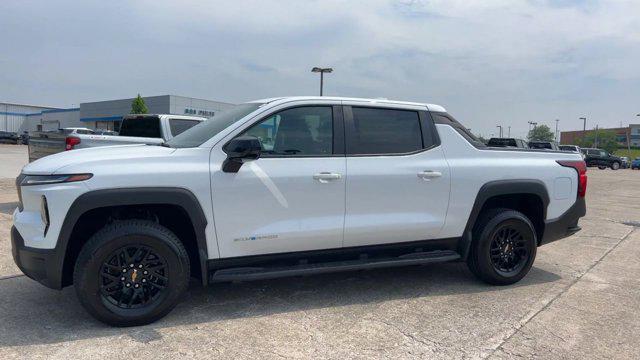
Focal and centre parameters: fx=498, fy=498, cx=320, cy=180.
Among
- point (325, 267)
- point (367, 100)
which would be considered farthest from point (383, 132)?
point (325, 267)

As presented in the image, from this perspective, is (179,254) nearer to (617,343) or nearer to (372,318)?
(372,318)

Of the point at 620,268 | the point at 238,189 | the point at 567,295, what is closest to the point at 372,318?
the point at 238,189

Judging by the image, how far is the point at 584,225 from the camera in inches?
348

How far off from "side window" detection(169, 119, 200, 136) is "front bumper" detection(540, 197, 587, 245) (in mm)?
6417

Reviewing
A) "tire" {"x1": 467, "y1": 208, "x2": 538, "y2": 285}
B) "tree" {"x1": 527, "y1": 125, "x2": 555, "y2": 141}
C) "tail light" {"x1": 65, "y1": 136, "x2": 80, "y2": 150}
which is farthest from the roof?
"tree" {"x1": 527, "y1": 125, "x2": 555, "y2": 141}

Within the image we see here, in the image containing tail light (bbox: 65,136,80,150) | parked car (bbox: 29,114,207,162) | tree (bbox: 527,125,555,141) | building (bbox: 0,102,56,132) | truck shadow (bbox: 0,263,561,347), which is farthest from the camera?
tree (bbox: 527,125,555,141)

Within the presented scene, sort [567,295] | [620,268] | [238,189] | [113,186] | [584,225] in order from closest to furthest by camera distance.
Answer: [113,186] → [238,189] → [567,295] → [620,268] → [584,225]

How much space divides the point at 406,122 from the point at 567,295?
2.27 m

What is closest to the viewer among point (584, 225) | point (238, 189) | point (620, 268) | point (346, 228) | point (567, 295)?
point (238, 189)

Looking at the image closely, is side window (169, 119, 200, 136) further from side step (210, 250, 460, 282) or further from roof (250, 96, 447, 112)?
side step (210, 250, 460, 282)

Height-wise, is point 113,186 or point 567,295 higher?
point 113,186

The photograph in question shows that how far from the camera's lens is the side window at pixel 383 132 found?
445 cm

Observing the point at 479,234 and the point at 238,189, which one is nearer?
the point at 238,189

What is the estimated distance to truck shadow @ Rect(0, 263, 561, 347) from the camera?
366 cm
